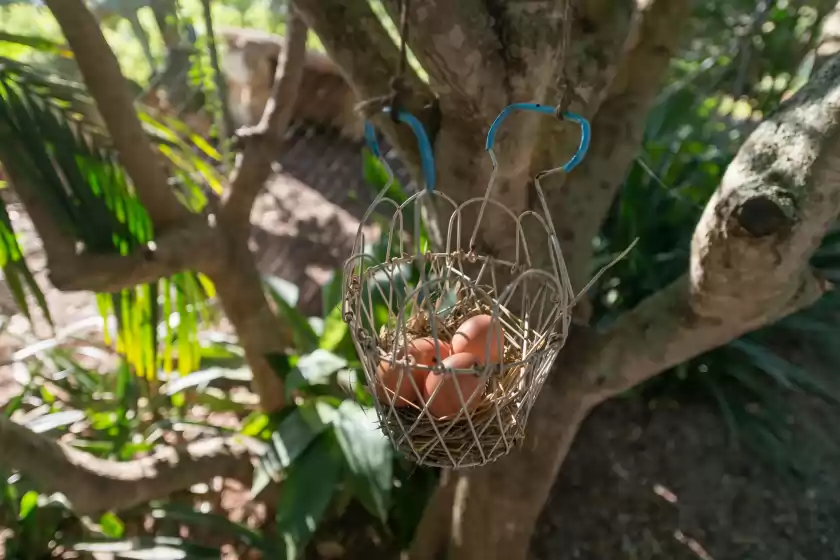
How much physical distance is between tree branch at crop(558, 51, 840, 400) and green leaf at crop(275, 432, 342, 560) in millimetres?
726

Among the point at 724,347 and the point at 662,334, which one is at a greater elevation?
the point at 662,334

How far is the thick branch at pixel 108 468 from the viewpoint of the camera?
2.90 ft

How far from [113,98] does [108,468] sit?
591 mm

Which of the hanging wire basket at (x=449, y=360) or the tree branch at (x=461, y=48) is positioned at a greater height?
the tree branch at (x=461, y=48)

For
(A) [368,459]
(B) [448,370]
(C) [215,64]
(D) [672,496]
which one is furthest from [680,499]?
(C) [215,64]

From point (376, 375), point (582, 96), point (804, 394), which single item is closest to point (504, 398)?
point (376, 375)

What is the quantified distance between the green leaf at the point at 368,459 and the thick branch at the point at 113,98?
1.74ft

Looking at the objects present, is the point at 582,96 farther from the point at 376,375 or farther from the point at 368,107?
the point at 376,375

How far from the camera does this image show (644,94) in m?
0.89

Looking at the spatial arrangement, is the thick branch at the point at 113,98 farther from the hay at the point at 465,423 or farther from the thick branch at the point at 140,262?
the hay at the point at 465,423

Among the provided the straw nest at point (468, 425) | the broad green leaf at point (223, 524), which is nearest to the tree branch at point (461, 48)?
the straw nest at point (468, 425)

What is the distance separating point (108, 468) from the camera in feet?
3.44

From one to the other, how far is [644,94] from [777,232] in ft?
1.19

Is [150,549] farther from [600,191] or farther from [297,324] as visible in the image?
[600,191]
